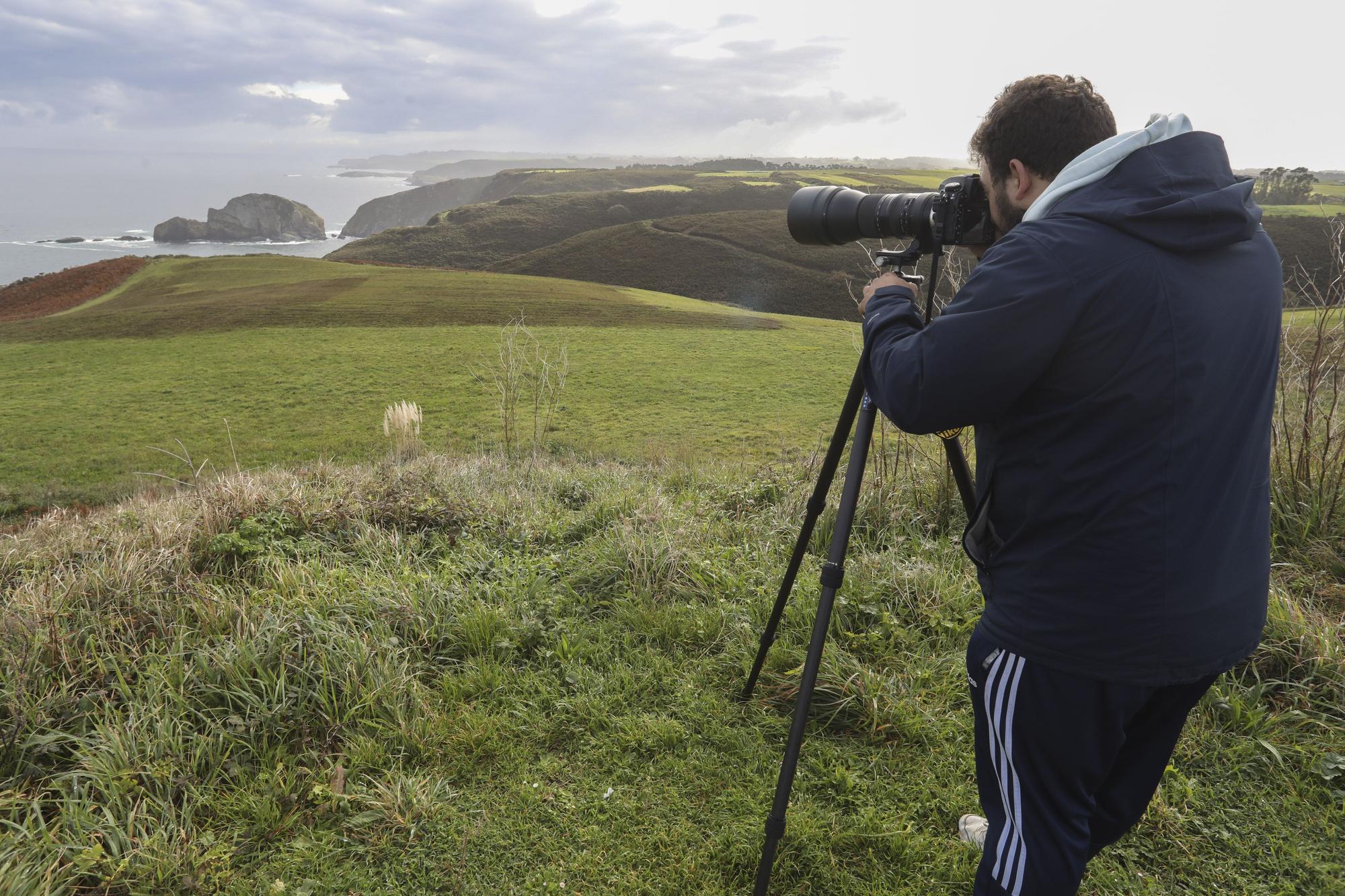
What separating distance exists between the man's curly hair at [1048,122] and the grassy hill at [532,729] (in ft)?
6.80

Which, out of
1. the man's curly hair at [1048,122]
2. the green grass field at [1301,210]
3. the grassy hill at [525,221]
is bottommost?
the man's curly hair at [1048,122]

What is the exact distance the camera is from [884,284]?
6.22ft

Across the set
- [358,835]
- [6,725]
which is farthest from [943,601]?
[6,725]

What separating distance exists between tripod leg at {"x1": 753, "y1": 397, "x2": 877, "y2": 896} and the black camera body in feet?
1.85

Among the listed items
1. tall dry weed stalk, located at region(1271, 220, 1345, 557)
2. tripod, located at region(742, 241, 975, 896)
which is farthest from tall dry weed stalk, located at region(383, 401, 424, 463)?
tall dry weed stalk, located at region(1271, 220, 1345, 557)

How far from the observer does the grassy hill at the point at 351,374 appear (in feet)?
47.3

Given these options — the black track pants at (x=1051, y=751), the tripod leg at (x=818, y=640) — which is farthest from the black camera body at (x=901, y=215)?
the black track pants at (x=1051, y=751)

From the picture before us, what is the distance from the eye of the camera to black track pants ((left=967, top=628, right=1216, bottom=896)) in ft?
4.93

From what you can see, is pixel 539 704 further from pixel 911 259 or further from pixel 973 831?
pixel 911 259

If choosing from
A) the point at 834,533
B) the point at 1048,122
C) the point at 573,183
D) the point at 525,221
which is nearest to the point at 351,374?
the point at 834,533

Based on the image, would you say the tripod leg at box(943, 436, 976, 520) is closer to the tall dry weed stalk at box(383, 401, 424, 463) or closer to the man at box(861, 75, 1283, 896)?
the man at box(861, 75, 1283, 896)

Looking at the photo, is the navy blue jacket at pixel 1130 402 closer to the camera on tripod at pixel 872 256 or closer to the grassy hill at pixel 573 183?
the camera on tripod at pixel 872 256

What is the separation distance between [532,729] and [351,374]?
20054mm

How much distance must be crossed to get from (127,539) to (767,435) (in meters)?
12.0
